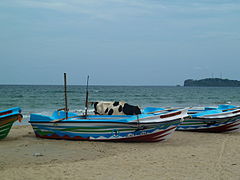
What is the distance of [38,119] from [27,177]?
497 cm

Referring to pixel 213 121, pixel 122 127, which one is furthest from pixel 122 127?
pixel 213 121

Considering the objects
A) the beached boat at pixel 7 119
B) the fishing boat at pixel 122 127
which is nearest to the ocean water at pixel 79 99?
the beached boat at pixel 7 119

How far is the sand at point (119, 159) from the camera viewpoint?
6715 millimetres

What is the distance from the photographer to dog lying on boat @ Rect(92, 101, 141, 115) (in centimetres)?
1123

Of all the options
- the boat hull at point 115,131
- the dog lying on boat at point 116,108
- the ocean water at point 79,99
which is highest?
the dog lying on boat at point 116,108

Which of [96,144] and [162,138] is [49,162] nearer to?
Result: [96,144]

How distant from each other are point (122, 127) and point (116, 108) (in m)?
1.23

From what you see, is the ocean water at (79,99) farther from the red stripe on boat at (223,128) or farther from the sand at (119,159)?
the red stripe on boat at (223,128)

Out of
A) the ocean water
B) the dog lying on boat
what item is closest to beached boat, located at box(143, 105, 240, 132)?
the dog lying on boat

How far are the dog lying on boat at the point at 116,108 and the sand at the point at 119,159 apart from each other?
1.33m

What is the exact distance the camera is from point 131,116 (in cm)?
1106

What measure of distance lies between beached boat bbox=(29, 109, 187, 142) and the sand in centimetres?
27

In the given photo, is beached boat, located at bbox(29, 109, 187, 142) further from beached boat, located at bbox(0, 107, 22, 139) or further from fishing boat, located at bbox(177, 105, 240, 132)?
fishing boat, located at bbox(177, 105, 240, 132)

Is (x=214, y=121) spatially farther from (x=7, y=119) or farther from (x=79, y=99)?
(x=79, y=99)
